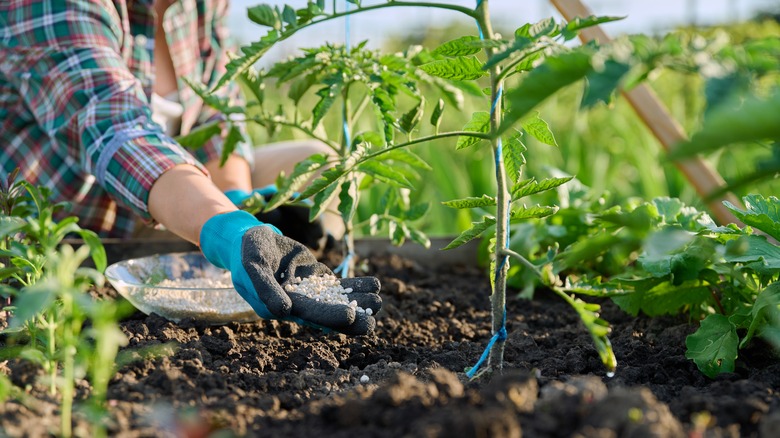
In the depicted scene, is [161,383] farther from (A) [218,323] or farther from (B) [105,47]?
(B) [105,47]

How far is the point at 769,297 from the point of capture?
120 centimetres

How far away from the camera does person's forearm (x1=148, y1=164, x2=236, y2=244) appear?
1597 mm

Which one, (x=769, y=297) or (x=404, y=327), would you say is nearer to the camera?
(x=769, y=297)

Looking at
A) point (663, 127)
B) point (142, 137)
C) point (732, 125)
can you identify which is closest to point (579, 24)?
point (732, 125)

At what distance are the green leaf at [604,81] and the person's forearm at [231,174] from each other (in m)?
1.65

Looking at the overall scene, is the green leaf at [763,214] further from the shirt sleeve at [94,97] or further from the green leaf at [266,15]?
the shirt sleeve at [94,97]

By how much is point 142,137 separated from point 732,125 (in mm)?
1386

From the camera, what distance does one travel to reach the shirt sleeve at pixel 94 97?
67.9 inches

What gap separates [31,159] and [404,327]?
1190mm

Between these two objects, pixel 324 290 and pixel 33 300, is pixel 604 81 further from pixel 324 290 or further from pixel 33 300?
pixel 324 290

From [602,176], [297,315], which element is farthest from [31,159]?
[602,176]

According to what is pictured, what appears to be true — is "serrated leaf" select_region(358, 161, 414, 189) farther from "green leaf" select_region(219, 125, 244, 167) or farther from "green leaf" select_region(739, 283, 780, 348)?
"green leaf" select_region(739, 283, 780, 348)

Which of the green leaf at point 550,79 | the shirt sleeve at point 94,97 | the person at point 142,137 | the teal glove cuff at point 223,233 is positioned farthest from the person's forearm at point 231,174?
the green leaf at point 550,79

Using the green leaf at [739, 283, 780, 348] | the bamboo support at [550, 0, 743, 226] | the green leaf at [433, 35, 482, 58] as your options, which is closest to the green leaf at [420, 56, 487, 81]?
the green leaf at [433, 35, 482, 58]
